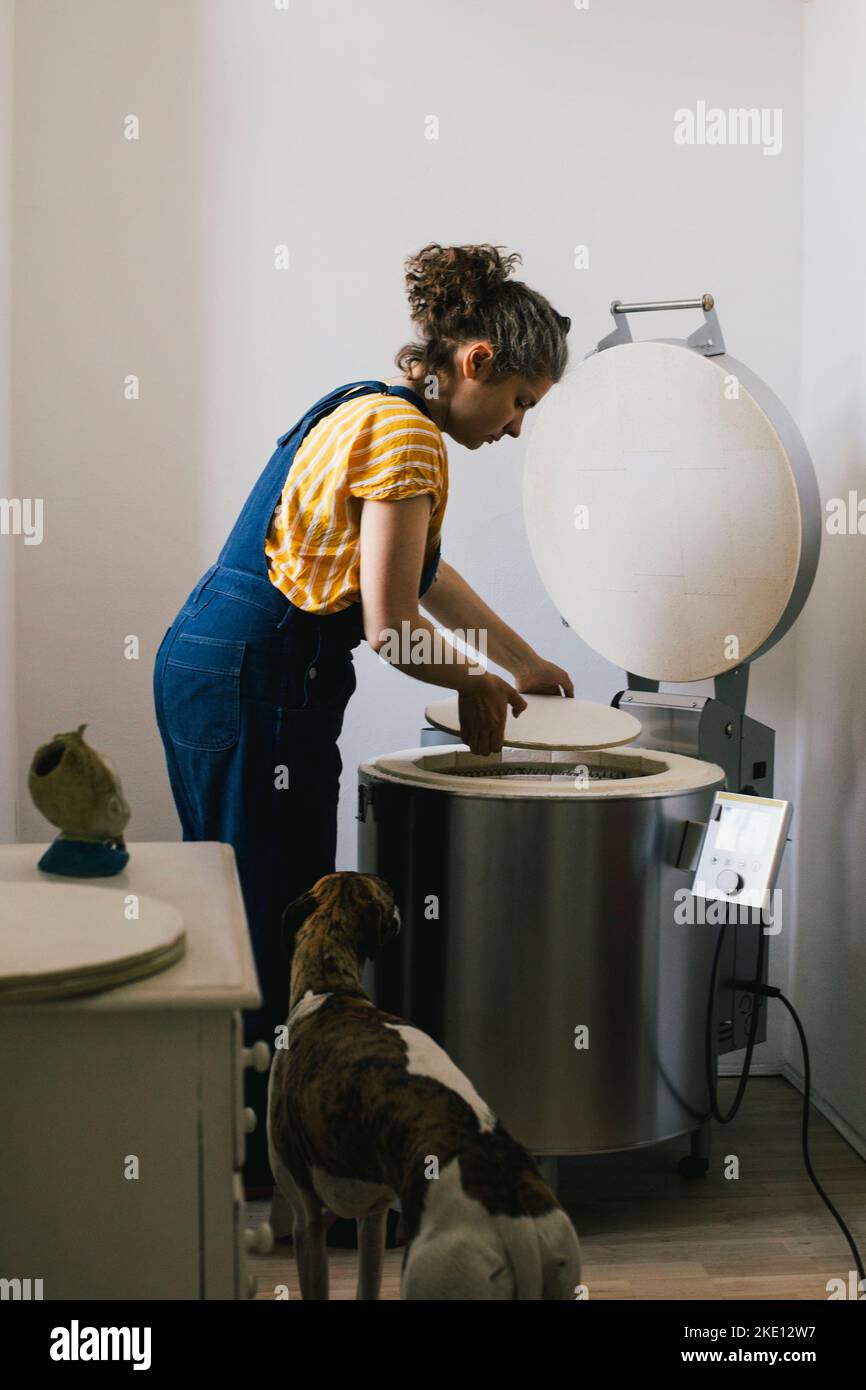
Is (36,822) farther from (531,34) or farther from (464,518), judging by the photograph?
(531,34)

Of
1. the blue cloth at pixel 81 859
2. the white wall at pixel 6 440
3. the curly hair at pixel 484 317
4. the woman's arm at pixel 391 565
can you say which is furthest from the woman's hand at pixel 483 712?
the white wall at pixel 6 440

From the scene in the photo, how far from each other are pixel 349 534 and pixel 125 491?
2.77 feet

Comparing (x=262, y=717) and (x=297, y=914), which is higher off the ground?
(x=262, y=717)

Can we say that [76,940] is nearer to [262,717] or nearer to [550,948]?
[262,717]

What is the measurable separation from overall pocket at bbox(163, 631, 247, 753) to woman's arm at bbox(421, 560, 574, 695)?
42cm

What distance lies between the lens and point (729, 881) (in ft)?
5.81

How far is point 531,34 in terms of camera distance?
7.78ft

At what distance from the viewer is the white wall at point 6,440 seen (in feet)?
7.36

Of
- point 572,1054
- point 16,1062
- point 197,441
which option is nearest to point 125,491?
point 197,441

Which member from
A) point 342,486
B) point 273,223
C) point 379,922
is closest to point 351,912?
point 379,922

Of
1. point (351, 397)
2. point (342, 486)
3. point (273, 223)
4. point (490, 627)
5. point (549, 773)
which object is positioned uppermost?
point (273, 223)

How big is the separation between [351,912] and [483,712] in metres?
0.45

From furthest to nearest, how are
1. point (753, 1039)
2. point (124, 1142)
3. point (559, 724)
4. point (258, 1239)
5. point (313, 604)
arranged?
point (753, 1039)
point (559, 724)
point (313, 604)
point (258, 1239)
point (124, 1142)

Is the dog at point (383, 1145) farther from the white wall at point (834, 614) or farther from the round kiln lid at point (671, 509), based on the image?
the white wall at point (834, 614)
